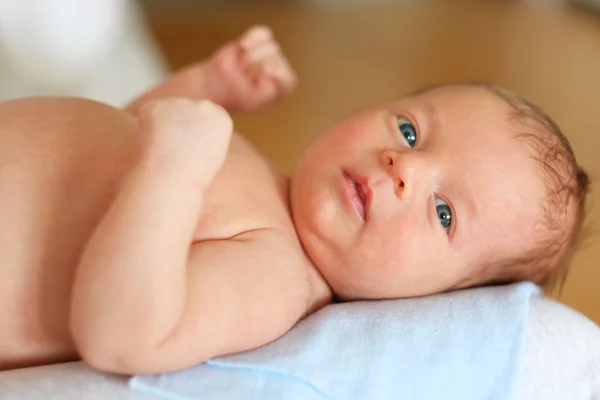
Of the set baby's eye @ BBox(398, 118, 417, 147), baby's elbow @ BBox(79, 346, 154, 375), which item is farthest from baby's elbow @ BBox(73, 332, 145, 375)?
baby's eye @ BBox(398, 118, 417, 147)

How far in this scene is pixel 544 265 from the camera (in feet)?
2.93

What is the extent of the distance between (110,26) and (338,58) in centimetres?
115

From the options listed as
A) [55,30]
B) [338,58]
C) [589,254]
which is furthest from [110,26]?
[338,58]

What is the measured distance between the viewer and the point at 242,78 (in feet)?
3.56

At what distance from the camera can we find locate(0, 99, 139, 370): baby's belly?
69 cm

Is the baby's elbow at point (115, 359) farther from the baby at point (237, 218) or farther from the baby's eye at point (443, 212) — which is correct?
the baby's eye at point (443, 212)

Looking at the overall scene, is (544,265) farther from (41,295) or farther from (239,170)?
(41,295)

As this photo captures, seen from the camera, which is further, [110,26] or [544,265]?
[110,26]

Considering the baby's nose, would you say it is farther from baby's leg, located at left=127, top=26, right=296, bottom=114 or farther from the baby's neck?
baby's leg, located at left=127, top=26, right=296, bottom=114

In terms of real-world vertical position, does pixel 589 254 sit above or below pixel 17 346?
below

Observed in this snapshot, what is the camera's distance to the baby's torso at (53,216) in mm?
688

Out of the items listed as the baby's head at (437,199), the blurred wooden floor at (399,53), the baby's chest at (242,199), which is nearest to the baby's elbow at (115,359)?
the baby's chest at (242,199)

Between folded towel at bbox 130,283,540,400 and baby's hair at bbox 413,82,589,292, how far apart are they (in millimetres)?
91

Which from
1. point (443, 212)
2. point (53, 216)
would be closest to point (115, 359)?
point (53, 216)
